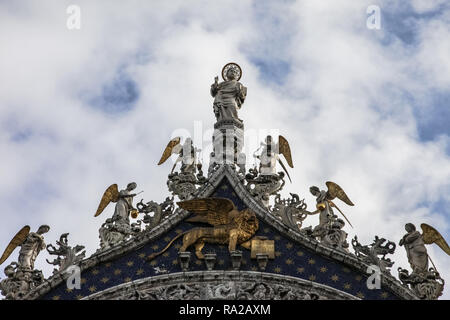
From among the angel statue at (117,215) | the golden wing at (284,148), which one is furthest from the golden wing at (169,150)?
the golden wing at (284,148)

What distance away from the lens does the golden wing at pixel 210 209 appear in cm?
2084

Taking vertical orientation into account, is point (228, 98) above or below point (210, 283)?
above

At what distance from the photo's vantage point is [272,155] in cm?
2241

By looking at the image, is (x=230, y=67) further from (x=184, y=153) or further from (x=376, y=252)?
(x=376, y=252)

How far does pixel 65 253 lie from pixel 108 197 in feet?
5.48

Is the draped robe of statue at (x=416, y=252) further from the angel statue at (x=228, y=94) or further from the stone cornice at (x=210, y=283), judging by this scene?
the angel statue at (x=228, y=94)

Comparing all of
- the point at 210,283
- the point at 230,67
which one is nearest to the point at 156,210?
the point at 210,283

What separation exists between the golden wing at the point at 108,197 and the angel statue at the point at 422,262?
5661 millimetres

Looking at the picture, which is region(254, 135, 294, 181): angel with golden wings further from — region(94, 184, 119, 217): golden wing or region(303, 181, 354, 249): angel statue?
region(94, 184, 119, 217): golden wing

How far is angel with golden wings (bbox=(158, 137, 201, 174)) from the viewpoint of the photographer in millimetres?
22312

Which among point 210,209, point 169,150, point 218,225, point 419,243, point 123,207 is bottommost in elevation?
point 419,243

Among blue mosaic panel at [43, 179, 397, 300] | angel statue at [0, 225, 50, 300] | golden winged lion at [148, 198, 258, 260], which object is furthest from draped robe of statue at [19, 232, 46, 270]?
golden winged lion at [148, 198, 258, 260]
